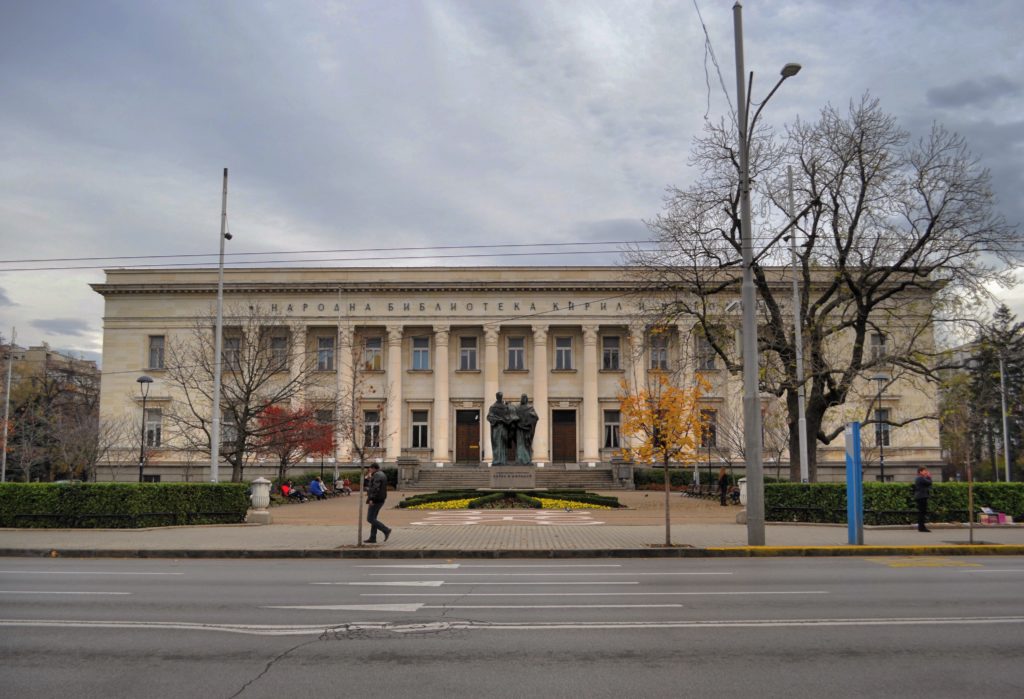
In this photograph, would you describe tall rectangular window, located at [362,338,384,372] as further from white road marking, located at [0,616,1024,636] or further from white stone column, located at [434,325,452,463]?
white road marking, located at [0,616,1024,636]

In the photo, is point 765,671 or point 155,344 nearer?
point 765,671

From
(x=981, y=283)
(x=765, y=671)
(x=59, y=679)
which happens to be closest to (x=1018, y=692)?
(x=765, y=671)

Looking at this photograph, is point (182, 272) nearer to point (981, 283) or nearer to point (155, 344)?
point (155, 344)

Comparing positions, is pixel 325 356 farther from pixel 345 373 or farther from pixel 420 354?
pixel 420 354

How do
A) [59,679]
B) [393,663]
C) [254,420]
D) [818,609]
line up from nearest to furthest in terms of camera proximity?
[59,679]
[393,663]
[818,609]
[254,420]

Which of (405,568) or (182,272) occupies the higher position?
(182,272)

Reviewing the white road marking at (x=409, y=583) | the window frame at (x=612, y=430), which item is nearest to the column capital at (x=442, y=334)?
the window frame at (x=612, y=430)

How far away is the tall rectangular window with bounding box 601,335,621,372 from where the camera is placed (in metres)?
66.8

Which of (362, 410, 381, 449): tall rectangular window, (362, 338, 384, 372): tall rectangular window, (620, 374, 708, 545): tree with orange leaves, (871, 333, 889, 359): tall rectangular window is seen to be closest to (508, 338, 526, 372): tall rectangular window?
(362, 338, 384, 372): tall rectangular window

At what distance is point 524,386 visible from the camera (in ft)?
218

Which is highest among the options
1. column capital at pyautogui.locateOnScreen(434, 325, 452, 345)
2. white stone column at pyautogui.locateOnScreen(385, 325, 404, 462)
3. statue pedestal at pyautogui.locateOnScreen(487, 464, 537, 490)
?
column capital at pyautogui.locateOnScreen(434, 325, 452, 345)

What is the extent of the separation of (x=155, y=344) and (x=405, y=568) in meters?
57.8

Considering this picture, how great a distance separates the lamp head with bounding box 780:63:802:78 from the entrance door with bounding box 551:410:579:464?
48.8 metres

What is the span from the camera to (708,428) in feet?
146
